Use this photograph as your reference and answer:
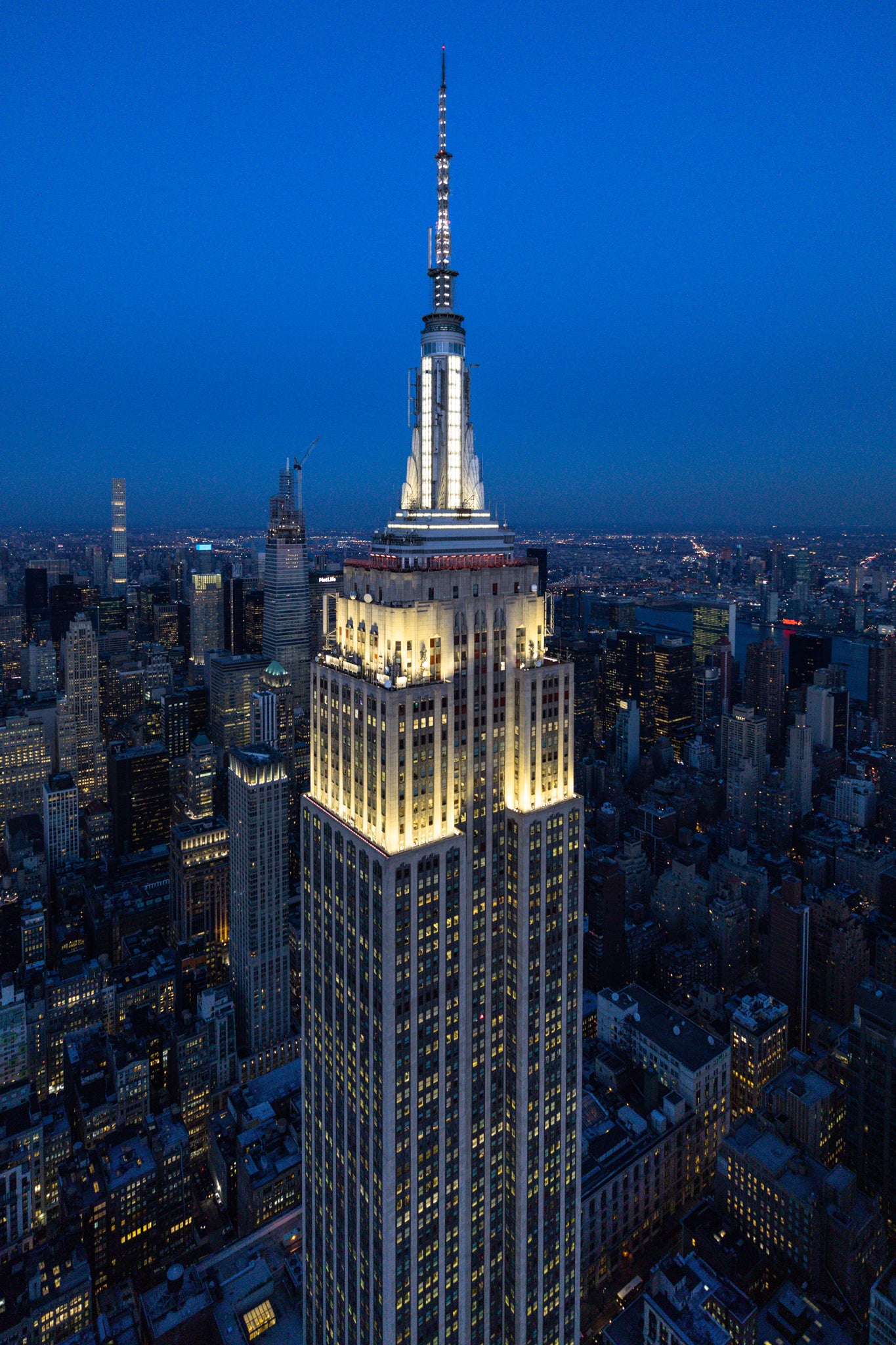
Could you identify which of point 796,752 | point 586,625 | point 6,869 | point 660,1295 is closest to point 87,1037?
point 6,869

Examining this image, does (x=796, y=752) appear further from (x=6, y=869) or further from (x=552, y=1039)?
(x=6, y=869)

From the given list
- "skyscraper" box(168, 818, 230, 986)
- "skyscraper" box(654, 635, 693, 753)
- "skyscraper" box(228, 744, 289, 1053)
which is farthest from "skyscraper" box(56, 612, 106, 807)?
"skyscraper" box(654, 635, 693, 753)

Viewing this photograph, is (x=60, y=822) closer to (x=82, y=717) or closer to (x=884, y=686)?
(x=82, y=717)

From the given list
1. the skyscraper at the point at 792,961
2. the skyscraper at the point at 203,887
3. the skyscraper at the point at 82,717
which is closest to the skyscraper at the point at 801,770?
the skyscraper at the point at 792,961

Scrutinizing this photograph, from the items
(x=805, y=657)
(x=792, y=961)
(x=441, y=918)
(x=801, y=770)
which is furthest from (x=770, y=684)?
(x=441, y=918)

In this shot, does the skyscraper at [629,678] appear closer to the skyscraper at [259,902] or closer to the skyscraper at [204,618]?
the skyscraper at [204,618]
